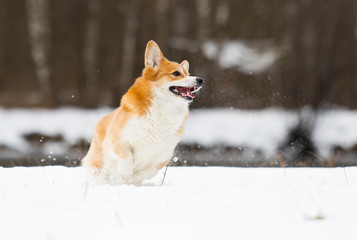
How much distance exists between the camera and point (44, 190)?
10.5 feet

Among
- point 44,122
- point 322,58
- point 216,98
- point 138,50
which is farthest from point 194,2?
point 44,122

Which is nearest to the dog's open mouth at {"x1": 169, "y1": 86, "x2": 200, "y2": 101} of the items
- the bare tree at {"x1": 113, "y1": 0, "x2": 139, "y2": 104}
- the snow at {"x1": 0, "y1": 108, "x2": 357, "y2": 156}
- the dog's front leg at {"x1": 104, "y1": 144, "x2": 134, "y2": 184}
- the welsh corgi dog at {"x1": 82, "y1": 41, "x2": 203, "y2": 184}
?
the welsh corgi dog at {"x1": 82, "y1": 41, "x2": 203, "y2": 184}

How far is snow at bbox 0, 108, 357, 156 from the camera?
8578mm

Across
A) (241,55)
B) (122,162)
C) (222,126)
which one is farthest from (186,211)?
(241,55)

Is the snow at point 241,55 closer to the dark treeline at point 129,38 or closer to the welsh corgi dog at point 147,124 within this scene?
the dark treeline at point 129,38

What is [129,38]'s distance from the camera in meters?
13.2

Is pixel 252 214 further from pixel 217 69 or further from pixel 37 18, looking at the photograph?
pixel 37 18

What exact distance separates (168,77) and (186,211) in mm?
1886

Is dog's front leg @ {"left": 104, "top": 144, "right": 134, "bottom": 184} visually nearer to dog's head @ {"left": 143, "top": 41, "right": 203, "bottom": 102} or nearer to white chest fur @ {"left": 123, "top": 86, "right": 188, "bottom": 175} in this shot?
white chest fur @ {"left": 123, "top": 86, "right": 188, "bottom": 175}

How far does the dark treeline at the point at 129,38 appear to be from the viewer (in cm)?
1229

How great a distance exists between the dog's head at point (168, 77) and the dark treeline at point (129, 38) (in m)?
7.33

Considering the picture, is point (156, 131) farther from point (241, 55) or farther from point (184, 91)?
point (241, 55)

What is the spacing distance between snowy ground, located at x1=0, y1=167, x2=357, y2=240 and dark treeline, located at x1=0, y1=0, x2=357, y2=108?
27.7 feet

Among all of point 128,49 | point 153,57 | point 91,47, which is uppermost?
point 153,57
